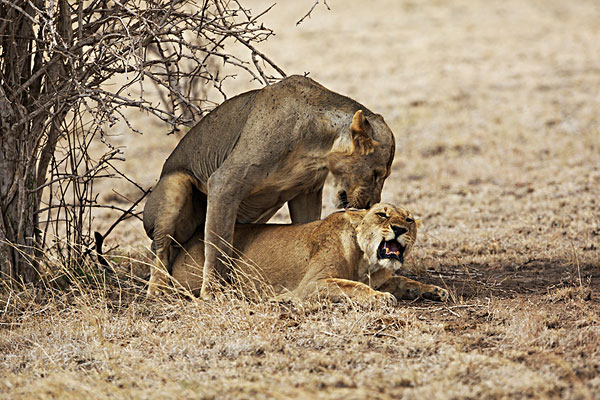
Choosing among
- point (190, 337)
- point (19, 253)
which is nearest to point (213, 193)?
point (190, 337)

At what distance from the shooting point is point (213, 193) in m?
6.05

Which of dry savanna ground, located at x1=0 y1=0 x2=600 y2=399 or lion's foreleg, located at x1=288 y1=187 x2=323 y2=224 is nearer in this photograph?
dry savanna ground, located at x1=0 y1=0 x2=600 y2=399

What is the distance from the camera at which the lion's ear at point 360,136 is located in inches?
225

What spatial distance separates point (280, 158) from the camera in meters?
5.96

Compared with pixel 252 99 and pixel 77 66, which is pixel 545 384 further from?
pixel 77 66

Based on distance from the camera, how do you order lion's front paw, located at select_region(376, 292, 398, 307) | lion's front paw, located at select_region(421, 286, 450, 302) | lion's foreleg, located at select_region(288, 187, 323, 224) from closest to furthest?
lion's front paw, located at select_region(376, 292, 398, 307), lion's front paw, located at select_region(421, 286, 450, 302), lion's foreleg, located at select_region(288, 187, 323, 224)

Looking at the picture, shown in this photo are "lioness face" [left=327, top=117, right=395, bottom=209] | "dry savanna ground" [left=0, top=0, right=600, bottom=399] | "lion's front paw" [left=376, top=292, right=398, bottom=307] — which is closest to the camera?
"dry savanna ground" [left=0, top=0, right=600, bottom=399]

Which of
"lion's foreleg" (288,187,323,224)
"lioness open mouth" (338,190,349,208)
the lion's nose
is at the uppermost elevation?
"lioness open mouth" (338,190,349,208)

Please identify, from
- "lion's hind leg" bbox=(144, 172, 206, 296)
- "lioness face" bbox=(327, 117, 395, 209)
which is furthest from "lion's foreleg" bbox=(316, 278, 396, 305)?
"lion's hind leg" bbox=(144, 172, 206, 296)

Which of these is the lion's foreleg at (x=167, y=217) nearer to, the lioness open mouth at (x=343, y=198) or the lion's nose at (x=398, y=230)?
the lioness open mouth at (x=343, y=198)

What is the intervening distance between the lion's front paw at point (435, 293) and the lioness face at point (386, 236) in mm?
409

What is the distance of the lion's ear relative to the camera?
572 cm

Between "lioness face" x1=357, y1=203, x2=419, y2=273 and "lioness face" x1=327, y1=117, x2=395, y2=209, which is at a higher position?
A: "lioness face" x1=327, y1=117, x2=395, y2=209

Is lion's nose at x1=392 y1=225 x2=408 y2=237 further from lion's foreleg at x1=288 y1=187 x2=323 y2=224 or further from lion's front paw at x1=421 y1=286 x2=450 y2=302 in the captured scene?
lion's foreleg at x1=288 y1=187 x2=323 y2=224
